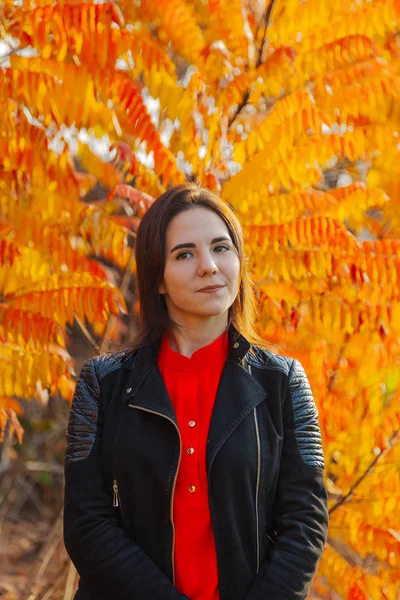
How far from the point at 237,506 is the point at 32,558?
583 centimetres

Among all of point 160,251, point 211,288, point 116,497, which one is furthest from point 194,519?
point 160,251

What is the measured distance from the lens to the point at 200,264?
2498 millimetres

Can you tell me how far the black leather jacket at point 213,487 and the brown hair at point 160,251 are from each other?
189mm

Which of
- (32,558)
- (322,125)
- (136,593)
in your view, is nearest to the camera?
(136,593)

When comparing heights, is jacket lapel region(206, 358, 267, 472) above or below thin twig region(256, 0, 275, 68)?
below

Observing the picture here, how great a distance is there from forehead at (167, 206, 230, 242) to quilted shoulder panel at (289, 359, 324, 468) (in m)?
0.56

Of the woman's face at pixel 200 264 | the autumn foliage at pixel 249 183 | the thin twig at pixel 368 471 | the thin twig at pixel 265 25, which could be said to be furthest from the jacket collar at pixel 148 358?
the thin twig at pixel 265 25

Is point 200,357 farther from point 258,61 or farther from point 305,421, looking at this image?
point 258,61

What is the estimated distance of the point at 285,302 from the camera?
4012mm

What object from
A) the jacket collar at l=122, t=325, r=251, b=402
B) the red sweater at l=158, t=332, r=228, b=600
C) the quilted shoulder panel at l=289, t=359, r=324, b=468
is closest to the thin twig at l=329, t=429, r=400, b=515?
the quilted shoulder panel at l=289, t=359, r=324, b=468

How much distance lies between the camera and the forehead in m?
2.55

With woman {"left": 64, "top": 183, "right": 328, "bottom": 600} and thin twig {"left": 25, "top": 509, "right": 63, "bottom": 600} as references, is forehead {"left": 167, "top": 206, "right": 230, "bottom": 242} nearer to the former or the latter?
woman {"left": 64, "top": 183, "right": 328, "bottom": 600}

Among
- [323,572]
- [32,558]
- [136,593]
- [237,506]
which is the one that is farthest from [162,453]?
[32,558]

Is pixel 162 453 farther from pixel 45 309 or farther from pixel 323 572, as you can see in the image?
pixel 323 572
